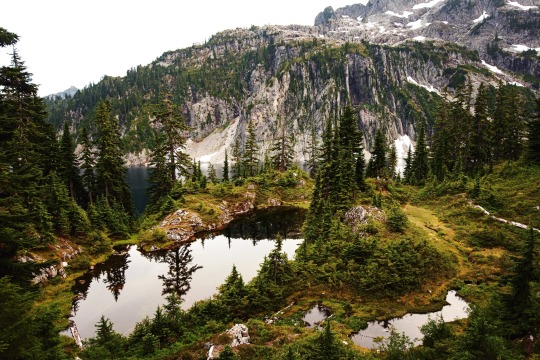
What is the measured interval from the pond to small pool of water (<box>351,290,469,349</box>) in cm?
1433

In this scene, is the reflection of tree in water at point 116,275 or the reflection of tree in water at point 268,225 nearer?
the reflection of tree in water at point 116,275

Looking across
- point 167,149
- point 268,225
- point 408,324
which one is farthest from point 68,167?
point 408,324

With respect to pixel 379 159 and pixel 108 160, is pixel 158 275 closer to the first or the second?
pixel 108 160

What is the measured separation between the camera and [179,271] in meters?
34.8

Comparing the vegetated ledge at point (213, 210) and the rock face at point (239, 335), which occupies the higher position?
the rock face at point (239, 335)

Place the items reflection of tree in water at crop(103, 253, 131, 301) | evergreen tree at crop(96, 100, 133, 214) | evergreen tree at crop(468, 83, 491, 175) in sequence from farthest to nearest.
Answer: evergreen tree at crop(468, 83, 491, 175), evergreen tree at crop(96, 100, 133, 214), reflection of tree in water at crop(103, 253, 131, 301)

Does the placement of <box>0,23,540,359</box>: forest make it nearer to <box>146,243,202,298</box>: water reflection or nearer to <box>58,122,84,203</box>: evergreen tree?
<box>58,122,84,203</box>: evergreen tree

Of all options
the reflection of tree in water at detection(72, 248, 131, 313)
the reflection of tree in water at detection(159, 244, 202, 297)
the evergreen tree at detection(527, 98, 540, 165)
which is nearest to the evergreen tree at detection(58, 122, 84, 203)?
the reflection of tree in water at detection(72, 248, 131, 313)

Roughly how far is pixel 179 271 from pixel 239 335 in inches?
748

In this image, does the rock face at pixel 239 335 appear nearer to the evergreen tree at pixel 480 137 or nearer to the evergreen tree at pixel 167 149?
the evergreen tree at pixel 167 149

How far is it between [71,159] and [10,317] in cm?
4753

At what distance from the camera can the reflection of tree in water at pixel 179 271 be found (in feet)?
100

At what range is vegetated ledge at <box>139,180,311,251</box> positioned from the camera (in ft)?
149

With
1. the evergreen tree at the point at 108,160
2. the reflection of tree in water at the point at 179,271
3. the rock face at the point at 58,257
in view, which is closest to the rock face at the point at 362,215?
the reflection of tree in water at the point at 179,271
